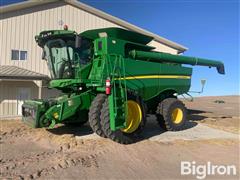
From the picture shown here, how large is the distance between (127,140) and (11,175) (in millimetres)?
3548

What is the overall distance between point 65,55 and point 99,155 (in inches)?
143

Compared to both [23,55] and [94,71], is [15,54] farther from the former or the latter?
[94,71]

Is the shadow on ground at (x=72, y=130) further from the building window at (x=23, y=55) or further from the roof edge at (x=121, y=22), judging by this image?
the roof edge at (x=121, y=22)

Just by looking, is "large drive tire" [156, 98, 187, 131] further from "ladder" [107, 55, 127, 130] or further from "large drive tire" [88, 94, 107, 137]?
"large drive tire" [88, 94, 107, 137]

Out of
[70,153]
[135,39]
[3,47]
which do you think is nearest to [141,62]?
[135,39]

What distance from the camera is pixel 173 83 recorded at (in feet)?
35.8

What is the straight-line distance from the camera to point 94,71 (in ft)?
29.0

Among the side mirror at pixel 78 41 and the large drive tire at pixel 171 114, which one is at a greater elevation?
the side mirror at pixel 78 41

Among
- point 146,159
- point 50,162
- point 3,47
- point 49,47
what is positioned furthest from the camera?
point 3,47

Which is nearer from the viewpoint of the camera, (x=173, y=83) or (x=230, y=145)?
(x=230, y=145)

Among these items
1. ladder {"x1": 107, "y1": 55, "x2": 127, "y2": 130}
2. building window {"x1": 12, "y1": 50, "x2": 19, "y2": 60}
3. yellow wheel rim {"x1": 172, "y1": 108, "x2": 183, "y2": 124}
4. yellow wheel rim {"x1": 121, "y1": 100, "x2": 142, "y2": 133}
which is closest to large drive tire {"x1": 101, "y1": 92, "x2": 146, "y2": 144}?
yellow wheel rim {"x1": 121, "y1": 100, "x2": 142, "y2": 133}

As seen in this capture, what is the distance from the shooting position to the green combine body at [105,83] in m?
7.94

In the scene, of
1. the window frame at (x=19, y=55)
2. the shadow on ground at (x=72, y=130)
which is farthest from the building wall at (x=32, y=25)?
the shadow on ground at (x=72, y=130)

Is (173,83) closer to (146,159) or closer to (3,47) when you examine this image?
(146,159)
